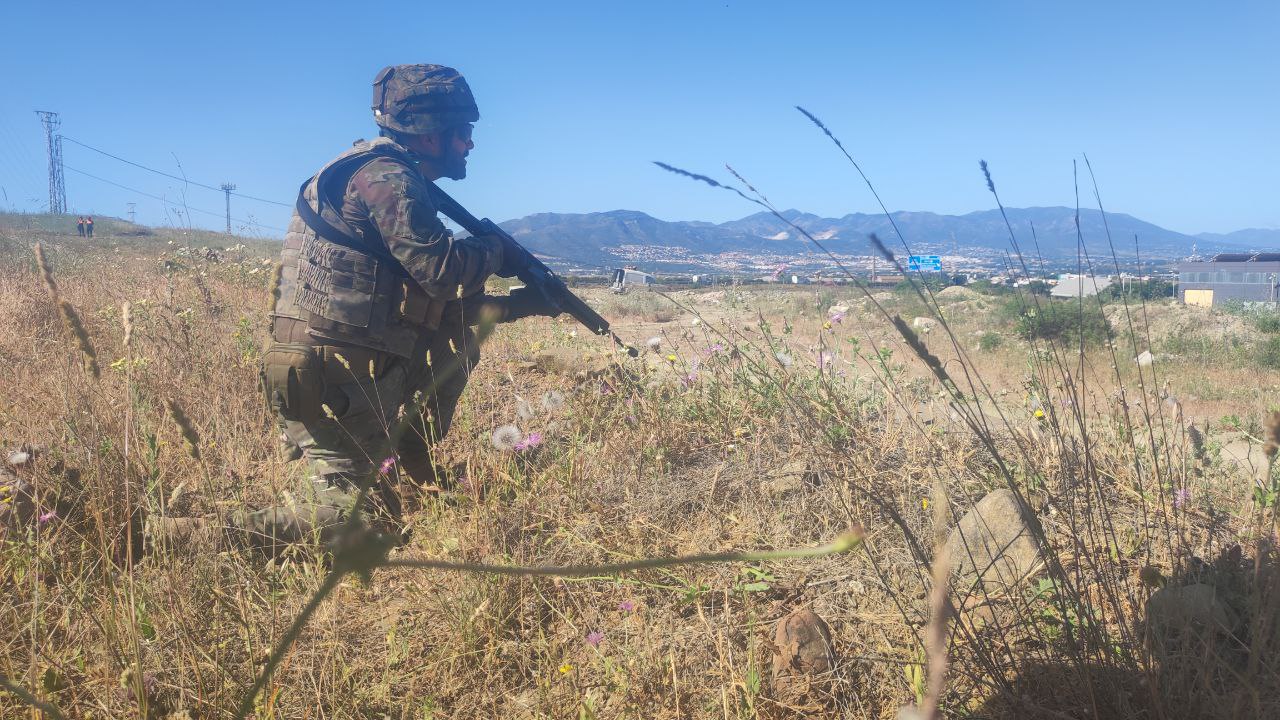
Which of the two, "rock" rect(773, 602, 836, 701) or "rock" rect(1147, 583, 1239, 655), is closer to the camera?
"rock" rect(1147, 583, 1239, 655)

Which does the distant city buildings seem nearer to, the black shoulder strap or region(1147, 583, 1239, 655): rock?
region(1147, 583, 1239, 655): rock

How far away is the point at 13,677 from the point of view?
5.40 ft

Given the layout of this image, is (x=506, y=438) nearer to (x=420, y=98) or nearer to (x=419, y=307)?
(x=419, y=307)

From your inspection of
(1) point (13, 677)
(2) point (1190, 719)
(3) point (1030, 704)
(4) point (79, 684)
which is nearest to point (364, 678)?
(4) point (79, 684)

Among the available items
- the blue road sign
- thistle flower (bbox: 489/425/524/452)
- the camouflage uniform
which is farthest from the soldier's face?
the blue road sign

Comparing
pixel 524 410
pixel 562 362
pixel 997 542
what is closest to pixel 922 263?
pixel 997 542

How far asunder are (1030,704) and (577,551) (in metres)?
1.28

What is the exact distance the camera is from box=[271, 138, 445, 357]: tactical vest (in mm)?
2859

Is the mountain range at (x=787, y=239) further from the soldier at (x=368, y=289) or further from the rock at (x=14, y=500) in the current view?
the rock at (x=14, y=500)

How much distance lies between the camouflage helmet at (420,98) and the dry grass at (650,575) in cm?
126

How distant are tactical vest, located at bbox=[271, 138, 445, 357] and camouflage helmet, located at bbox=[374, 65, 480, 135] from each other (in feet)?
0.54

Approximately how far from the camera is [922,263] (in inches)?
66.9

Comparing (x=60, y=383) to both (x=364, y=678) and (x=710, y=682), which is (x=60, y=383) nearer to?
(x=364, y=678)

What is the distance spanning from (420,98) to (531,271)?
A: 85 centimetres
